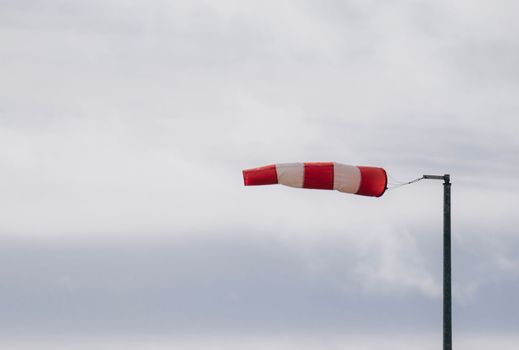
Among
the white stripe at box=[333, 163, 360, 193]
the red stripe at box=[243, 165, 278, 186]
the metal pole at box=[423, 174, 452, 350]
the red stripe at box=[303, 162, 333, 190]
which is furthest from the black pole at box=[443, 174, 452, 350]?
the red stripe at box=[243, 165, 278, 186]

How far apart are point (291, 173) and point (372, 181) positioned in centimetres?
232

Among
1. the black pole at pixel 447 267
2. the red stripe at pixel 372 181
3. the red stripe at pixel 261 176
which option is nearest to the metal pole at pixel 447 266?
the black pole at pixel 447 267

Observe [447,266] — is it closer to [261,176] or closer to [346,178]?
[346,178]

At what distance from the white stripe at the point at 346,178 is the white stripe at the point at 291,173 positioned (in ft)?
2.98

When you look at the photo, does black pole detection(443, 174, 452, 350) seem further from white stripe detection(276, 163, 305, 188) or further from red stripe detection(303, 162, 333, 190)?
white stripe detection(276, 163, 305, 188)

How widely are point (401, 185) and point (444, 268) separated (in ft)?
8.58

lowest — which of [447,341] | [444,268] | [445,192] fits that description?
[447,341]

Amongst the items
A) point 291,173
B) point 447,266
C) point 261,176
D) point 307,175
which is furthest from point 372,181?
point 447,266

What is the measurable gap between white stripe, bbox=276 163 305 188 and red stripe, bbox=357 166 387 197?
67.0 inches

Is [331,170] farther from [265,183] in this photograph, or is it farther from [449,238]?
[449,238]

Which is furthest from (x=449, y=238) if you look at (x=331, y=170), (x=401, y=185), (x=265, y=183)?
(x=265, y=183)

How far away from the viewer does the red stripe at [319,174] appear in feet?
69.7

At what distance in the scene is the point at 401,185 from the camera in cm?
2088

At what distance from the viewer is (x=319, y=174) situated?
837 inches
